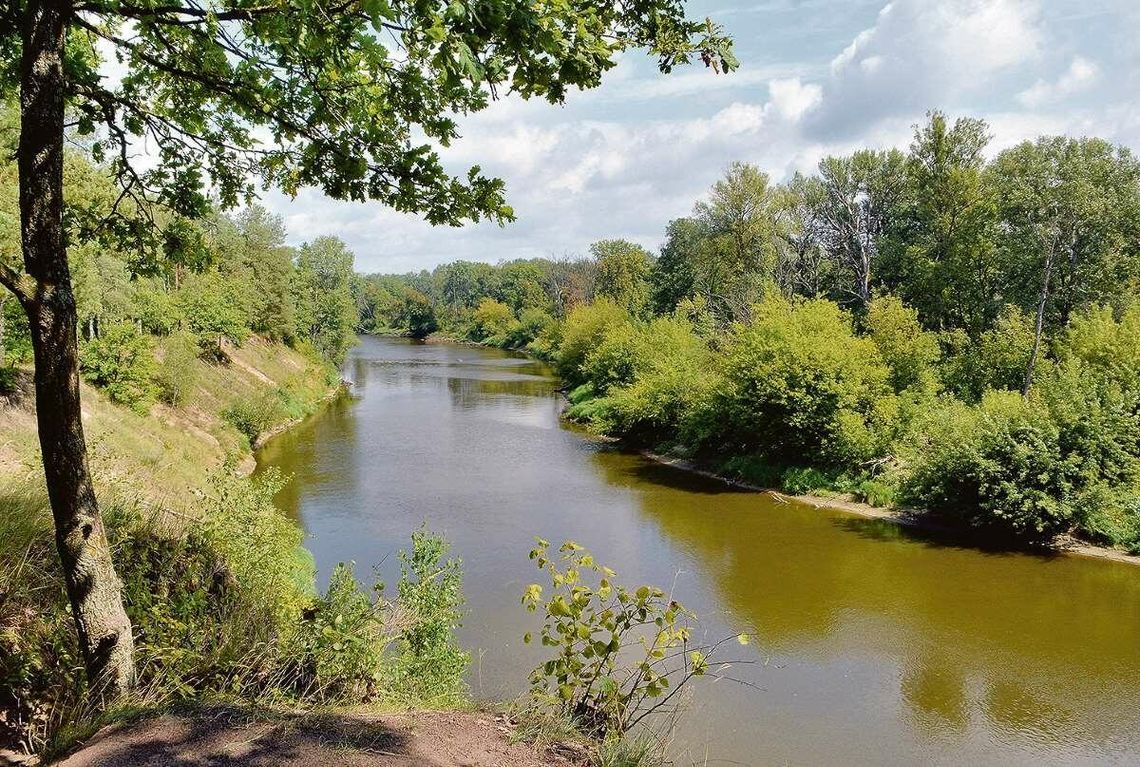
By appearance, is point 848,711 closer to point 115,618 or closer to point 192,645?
point 192,645

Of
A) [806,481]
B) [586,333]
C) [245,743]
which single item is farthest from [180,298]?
[245,743]

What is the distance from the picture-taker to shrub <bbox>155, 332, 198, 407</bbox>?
1076 inches

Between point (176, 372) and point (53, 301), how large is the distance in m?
26.2

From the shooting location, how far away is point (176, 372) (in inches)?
1081

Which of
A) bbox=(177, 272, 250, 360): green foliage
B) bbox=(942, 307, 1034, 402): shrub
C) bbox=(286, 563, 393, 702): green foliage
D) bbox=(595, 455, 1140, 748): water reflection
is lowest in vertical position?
bbox=(595, 455, 1140, 748): water reflection

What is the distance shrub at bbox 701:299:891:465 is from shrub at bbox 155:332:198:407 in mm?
20096

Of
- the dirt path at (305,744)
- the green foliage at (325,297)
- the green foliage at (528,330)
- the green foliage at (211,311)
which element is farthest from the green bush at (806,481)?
the green foliage at (528,330)

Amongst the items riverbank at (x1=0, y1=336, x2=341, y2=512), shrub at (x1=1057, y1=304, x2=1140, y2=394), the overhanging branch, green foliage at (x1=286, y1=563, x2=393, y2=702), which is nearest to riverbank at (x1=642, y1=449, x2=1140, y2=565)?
shrub at (x1=1057, y1=304, x2=1140, y2=394)

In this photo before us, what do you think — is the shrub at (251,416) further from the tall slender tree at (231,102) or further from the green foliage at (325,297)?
the tall slender tree at (231,102)

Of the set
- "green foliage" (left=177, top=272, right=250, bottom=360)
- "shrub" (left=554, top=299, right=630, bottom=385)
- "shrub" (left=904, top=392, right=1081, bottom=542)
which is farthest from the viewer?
"shrub" (left=554, top=299, right=630, bottom=385)

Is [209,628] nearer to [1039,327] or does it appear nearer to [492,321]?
[1039,327]

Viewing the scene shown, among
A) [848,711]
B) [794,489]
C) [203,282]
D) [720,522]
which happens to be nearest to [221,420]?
[203,282]

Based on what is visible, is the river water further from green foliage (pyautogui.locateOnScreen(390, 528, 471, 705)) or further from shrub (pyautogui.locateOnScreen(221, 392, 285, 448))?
green foliage (pyautogui.locateOnScreen(390, 528, 471, 705))

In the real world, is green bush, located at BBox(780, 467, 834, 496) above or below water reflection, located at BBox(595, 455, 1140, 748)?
above
